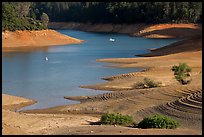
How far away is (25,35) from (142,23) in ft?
104

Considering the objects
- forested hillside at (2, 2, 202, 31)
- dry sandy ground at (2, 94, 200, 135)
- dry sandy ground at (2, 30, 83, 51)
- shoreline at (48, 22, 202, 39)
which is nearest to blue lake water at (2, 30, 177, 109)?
dry sandy ground at (2, 94, 200, 135)

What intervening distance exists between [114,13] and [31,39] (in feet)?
116

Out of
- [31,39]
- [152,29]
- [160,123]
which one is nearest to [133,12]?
[152,29]

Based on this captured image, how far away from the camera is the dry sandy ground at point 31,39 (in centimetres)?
6706

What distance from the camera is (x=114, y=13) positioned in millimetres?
103688

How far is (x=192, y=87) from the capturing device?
23.7m

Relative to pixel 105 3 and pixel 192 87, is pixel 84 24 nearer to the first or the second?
pixel 105 3

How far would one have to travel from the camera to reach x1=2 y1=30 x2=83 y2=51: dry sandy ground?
2640 inches

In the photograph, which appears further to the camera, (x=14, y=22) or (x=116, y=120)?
(x=14, y=22)

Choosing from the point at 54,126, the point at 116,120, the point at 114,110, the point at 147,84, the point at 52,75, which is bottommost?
the point at 52,75

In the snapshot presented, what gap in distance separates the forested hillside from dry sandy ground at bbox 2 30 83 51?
1.05m

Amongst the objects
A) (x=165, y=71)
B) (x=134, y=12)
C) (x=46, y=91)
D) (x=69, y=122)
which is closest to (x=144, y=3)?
(x=134, y=12)

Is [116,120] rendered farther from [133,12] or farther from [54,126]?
[133,12]

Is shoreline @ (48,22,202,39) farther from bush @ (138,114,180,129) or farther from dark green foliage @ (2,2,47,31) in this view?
bush @ (138,114,180,129)
